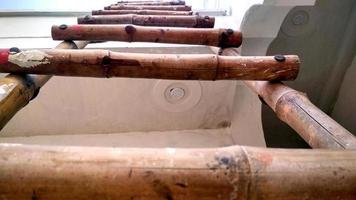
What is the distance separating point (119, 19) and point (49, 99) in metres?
0.59

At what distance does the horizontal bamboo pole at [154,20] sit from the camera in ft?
4.35

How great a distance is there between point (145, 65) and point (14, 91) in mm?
330

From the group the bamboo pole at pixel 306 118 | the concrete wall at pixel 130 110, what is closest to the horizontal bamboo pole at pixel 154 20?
the concrete wall at pixel 130 110

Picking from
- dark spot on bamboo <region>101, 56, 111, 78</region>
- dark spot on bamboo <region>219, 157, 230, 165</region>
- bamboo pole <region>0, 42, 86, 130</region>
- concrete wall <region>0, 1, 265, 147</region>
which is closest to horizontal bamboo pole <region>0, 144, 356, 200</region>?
dark spot on bamboo <region>219, 157, 230, 165</region>

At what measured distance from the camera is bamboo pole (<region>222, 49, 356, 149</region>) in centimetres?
56

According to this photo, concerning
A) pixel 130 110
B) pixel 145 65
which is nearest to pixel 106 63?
pixel 145 65

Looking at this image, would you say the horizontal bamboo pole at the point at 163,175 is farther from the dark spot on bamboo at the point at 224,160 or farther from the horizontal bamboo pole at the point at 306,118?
the horizontal bamboo pole at the point at 306,118

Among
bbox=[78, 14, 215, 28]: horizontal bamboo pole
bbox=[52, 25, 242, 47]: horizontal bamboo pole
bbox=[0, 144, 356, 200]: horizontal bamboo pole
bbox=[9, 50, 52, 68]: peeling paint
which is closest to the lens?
bbox=[0, 144, 356, 200]: horizontal bamboo pole

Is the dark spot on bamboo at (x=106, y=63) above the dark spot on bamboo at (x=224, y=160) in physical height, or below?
above

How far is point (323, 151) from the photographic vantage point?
0.44 meters

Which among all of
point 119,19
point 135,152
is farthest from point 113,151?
point 119,19

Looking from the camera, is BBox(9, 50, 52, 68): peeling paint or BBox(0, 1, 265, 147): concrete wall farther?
BBox(0, 1, 265, 147): concrete wall

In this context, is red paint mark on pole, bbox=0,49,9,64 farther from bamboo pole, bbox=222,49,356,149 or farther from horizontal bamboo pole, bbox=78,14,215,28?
bamboo pole, bbox=222,49,356,149

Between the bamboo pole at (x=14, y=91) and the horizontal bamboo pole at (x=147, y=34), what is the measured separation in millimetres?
332
